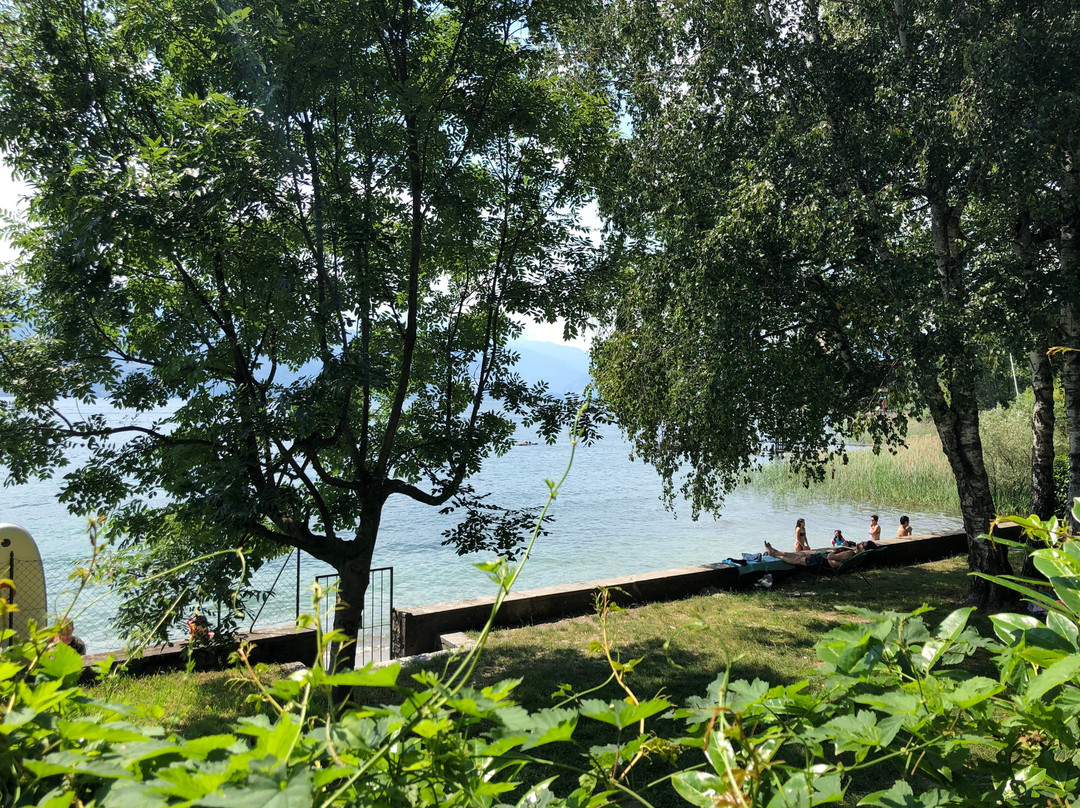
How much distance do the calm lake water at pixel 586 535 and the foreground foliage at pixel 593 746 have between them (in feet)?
45.1

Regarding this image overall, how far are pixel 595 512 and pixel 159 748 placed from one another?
100 ft

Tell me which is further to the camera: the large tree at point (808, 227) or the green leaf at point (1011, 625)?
the large tree at point (808, 227)

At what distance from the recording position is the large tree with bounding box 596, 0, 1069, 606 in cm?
729

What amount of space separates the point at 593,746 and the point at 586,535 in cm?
2525

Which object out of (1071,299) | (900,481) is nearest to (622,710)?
(1071,299)

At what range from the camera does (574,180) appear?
7.58 metres

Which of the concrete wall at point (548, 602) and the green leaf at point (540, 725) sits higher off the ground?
the green leaf at point (540, 725)

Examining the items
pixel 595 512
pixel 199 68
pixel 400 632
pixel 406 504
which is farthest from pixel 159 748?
pixel 406 504

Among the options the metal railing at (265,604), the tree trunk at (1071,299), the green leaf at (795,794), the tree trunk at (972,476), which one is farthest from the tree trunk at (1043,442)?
the green leaf at (795,794)

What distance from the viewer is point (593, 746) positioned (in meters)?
0.83

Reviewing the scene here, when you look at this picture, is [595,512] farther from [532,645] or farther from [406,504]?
[532,645]

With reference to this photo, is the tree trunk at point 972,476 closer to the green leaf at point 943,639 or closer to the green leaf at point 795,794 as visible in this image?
the green leaf at point 943,639

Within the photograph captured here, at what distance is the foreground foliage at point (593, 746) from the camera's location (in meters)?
0.65

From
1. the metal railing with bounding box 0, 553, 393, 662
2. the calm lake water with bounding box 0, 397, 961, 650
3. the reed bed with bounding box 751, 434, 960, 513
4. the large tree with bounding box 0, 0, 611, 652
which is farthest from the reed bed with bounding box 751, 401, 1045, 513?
the large tree with bounding box 0, 0, 611, 652
